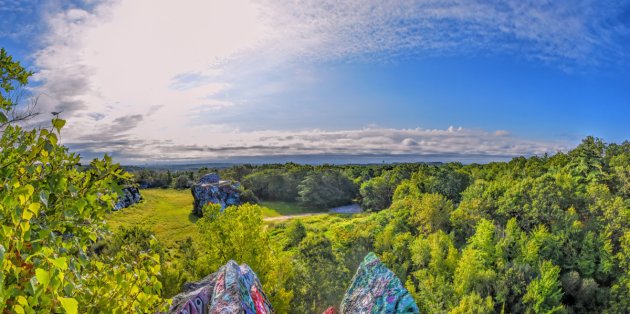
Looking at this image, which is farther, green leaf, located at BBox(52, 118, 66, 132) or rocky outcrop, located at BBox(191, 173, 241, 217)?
rocky outcrop, located at BBox(191, 173, 241, 217)

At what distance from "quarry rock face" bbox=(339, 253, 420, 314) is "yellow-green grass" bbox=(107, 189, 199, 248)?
59.1m

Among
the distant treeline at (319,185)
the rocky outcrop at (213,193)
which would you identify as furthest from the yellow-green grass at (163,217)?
the distant treeline at (319,185)

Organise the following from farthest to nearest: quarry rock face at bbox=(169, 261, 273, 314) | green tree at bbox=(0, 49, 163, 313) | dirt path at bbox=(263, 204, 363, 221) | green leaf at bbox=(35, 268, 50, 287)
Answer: dirt path at bbox=(263, 204, 363, 221), quarry rock face at bbox=(169, 261, 273, 314), green tree at bbox=(0, 49, 163, 313), green leaf at bbox=(35, 268, 50, 287)

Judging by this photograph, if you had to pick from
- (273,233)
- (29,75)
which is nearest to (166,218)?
(273,233)

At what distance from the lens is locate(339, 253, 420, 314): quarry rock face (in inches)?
666

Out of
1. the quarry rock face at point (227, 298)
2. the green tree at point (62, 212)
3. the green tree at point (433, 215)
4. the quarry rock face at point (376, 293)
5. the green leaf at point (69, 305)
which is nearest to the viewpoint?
the green leaf at point (69, 305)

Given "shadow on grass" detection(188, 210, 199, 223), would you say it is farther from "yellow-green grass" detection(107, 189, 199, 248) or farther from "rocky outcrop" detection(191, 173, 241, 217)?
"rocky outcrop" detection(191, 173, 241, 217)

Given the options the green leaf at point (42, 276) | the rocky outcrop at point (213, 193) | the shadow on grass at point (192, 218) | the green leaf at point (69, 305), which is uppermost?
the green leaf at point (42, 276)

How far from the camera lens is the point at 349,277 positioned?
3139 cm

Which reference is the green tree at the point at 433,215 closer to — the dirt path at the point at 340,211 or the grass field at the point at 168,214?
the grass field at the point at 168,214

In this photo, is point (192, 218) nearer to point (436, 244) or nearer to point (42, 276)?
point (436, 244)

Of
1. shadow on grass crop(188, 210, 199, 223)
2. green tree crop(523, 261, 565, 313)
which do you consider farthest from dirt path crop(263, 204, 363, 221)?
green tree crop(523, 261, 565, 313)

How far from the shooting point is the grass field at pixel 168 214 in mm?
81562

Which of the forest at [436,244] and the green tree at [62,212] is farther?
the forest at [436,244]
